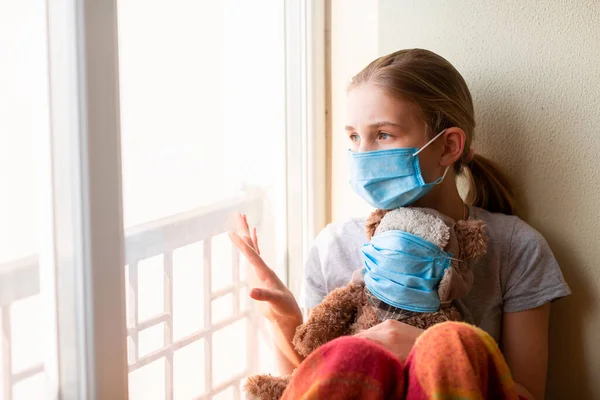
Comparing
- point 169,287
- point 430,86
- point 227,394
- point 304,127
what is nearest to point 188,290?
point 169,287

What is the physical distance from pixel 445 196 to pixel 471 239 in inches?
5.6

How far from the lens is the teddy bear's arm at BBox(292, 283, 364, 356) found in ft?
4.15

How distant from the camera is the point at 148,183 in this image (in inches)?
50.8

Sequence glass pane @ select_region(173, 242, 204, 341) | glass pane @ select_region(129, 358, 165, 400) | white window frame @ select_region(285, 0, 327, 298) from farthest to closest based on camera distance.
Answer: white window frame @ select_region(285, 0, 327, 298) → glass pane @ select_region(173, 242, 204, 341) → glass pane @ select_region(129, 358, 165, 400)

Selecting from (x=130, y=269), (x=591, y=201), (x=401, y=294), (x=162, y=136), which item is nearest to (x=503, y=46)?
(x=591, y=201)

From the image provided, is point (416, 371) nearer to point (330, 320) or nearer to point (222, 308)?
point (330, 320)

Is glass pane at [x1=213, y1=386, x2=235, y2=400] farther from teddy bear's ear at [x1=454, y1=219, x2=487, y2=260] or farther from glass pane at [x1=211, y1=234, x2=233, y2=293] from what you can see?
teddy bear's ear at [x1=454, y1=219, x2=487, y2=260]

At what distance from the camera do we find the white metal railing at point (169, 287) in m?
1.07

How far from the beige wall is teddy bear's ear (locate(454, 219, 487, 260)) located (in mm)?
250

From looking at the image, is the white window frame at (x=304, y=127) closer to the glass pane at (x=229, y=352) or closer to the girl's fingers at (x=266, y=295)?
the glass pane at (x=229, y=352)

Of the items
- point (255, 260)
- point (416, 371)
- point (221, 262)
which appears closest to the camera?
point (416, 371)

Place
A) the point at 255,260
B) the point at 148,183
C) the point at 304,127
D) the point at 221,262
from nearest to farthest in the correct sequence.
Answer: the point at 148,183 < the point at 255,260 < the point at 221,262 < the point at 304,127

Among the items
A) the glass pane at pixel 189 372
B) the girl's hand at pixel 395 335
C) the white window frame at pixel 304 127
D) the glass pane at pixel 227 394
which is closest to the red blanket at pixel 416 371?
the girl's hand at pixel 395 335

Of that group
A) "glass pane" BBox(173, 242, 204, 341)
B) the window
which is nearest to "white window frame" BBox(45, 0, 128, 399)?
the window
